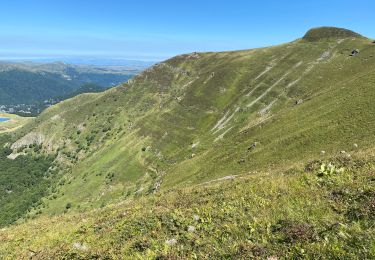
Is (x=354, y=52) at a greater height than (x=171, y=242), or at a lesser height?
greater

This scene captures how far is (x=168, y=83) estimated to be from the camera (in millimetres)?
183750

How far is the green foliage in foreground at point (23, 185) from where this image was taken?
144625 mm

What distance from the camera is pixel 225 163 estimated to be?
5888 centimetres

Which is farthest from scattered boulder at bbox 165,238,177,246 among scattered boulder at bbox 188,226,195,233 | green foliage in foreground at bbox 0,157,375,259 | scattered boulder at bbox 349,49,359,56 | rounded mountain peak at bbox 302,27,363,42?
rounded mountain peak at bbox 302,27,363,42

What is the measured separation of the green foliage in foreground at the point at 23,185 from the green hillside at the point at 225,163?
5.08 meters

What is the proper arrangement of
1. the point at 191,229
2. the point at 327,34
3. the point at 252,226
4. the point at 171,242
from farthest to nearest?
1. the point at 327,34
2. the point at 191,229
3. the point at 171,242
4. the point at 252,226

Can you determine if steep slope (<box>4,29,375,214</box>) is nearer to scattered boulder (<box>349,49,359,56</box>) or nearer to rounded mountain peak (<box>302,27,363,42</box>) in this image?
rounded mountain peak (<box>302,27,363,42</box>)

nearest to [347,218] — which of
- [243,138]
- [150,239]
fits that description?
[150,239]

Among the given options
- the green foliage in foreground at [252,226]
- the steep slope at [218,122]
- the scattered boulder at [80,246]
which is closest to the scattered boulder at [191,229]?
the green foliage in foreground at [252,226]

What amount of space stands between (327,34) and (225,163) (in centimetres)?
13503

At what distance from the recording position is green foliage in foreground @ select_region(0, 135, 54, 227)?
474ft

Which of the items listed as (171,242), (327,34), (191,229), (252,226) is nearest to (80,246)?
(171,242)

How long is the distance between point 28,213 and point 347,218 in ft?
460

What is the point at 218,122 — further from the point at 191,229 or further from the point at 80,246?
the point at 191,229
